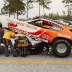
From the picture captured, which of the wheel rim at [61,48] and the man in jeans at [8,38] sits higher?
the man in jeans at [8,38]

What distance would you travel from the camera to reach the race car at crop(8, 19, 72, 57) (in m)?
12.2

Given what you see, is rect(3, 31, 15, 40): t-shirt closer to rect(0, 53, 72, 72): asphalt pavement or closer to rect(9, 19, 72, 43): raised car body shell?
rect(9, 19, 72, 43): raised car body shell

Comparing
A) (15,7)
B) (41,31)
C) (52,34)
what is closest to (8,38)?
(41,31)

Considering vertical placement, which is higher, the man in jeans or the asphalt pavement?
the man in jeans

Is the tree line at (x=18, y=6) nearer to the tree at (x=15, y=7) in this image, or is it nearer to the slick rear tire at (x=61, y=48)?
the tree at (x=15, y=7)

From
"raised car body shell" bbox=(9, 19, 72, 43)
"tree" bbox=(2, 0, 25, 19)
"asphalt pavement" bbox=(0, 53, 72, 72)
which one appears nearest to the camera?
"asphalt pavement" bbox=(0, 53, 72, 72)

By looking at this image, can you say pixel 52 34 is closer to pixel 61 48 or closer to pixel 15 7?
pixel 61 48

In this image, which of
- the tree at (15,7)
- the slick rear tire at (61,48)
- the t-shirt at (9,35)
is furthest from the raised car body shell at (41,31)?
the tree at (15,7)

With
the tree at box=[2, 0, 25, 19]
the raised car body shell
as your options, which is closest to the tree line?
the tree at box=[2, 0, 25, 19]

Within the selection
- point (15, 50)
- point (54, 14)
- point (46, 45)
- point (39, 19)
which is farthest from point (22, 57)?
point (54, 14)

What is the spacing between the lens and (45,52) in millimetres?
13078

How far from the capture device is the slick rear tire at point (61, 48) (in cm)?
1211

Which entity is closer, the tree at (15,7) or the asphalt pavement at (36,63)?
the asphalt pavement at (36,63)

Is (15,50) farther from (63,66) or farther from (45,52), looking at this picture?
(63,66)
